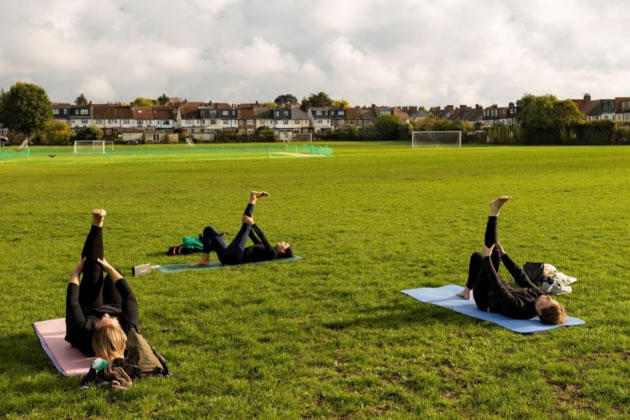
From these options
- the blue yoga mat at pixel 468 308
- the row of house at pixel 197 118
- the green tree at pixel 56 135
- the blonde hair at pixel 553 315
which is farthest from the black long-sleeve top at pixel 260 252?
the row of house at pixel 197 118

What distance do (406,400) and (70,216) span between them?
49.5 feet

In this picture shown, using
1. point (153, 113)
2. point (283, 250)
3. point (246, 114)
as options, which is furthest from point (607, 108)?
point (283, 250)

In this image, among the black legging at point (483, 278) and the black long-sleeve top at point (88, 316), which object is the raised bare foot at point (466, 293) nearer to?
the black legging at point (483, 278)

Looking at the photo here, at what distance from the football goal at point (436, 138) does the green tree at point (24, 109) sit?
75.5 m

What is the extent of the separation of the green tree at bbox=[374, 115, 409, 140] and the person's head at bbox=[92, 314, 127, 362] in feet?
362

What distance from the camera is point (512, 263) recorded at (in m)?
8.56

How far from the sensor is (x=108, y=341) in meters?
6.11

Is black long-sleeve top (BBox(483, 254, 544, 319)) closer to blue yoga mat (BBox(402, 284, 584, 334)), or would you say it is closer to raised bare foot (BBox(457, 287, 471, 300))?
blue yoga mat (BBox(402, 284, 584, 334))

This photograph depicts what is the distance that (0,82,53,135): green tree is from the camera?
12162 centimetres

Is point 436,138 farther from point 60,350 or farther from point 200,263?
point 60,350

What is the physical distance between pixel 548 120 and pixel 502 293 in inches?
3442

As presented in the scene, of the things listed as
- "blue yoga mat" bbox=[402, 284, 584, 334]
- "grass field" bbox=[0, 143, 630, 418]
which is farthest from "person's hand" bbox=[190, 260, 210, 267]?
"blue yoga mat" bbox=[402, 284, 584, 334]

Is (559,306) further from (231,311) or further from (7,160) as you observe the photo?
(7,160)

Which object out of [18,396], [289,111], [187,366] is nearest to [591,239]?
[187,366]
